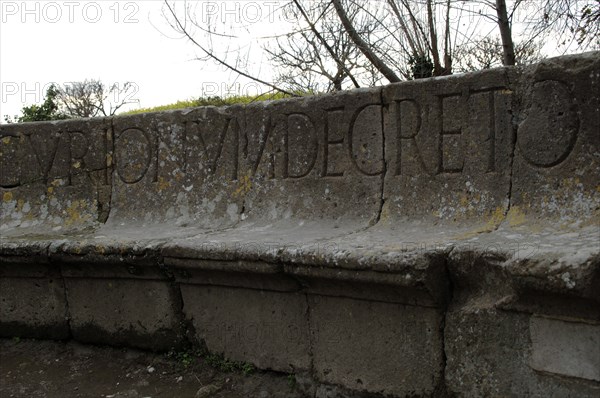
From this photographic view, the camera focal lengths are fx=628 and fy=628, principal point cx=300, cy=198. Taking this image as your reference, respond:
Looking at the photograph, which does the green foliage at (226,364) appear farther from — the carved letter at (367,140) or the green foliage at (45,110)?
the green foliage at (45,110)

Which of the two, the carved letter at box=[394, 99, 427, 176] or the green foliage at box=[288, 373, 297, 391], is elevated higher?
the carved letter at box=[394, 99, 427, 176]

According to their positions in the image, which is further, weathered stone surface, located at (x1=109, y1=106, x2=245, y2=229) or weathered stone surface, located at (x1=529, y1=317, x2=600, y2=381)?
weathered stone surface, located at (x1=109, y1=106, x2=245, y2=229)

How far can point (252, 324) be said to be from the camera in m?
2.83

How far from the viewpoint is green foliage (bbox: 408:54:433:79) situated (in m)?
5.13

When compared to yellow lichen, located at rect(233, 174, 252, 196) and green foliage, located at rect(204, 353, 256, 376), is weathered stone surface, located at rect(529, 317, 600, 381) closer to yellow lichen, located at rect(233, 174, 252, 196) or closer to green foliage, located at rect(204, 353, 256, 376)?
green foliage, located at rect(204, 353, 256, 376)

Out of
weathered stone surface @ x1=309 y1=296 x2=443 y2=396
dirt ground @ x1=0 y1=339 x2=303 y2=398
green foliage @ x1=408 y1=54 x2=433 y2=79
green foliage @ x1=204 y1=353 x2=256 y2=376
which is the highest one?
green foliage @ x1=408 y1=54 x2=433 y2=79

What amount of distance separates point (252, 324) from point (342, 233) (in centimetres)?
59

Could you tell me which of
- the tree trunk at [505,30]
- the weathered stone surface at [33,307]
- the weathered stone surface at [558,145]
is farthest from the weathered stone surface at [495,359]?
the tree trunk at [505,30]

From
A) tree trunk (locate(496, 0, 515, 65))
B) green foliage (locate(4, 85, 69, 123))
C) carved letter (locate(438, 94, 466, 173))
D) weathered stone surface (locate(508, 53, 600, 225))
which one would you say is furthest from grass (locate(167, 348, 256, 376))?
green foliage (locate(4, 85, 69, 123))

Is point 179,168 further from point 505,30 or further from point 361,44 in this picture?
point 505,30

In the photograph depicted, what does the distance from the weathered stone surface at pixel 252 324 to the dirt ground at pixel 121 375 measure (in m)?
0.07

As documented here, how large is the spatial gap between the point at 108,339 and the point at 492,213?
205 cm

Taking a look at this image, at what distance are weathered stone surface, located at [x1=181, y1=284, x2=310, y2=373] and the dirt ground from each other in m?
0.07

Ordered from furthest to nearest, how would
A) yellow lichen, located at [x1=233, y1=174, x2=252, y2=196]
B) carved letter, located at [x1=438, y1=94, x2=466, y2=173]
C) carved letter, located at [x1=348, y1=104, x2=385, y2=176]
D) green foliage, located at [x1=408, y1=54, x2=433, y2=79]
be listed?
green foliage, located at [x1=408, y1=54, x2=433, y2=79] < yellow lichen, located at [x1=233, y1=174, x2=252, y2=196] < carved letter, located at [x1=348, y1=104, x2=385, y2=176] < carved letter, located at [x1=438, y1=94, x2=466, y2=173]
